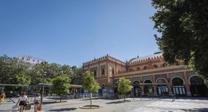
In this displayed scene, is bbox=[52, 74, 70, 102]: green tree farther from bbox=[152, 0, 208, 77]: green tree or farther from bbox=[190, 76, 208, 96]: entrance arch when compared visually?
bbox=[190, 76, 208, 96]: entrance arch

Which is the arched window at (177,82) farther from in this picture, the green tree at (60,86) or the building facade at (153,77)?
the green tree at (60,86)

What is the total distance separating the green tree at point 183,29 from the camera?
8906 millimetres

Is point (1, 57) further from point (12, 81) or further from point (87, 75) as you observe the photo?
point (87, 75)

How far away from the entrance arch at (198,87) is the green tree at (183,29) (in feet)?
81.4

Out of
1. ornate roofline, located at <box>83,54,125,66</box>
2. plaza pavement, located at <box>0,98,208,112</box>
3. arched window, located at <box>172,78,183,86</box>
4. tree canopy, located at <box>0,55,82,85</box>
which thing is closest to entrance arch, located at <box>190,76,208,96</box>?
arched window, located at <box>172,78,183,86</box>

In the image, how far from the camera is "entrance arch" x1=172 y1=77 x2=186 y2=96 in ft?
121

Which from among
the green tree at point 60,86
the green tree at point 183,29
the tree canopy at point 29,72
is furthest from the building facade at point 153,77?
the green tree at point 183,29

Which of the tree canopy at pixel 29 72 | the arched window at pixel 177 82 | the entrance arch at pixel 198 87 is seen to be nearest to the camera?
the entrance arch at pixel 198 87

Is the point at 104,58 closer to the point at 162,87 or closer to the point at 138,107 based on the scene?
the point at 162,87

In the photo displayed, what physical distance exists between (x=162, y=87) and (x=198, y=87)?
7599 millimetres

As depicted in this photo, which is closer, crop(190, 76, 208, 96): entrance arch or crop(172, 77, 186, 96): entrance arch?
crop(190, 76, 208, 96): entrance arch

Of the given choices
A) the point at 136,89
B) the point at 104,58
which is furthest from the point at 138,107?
the point at 104,58

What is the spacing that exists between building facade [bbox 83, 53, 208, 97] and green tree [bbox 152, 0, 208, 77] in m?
16.0

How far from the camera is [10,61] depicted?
170 feet
